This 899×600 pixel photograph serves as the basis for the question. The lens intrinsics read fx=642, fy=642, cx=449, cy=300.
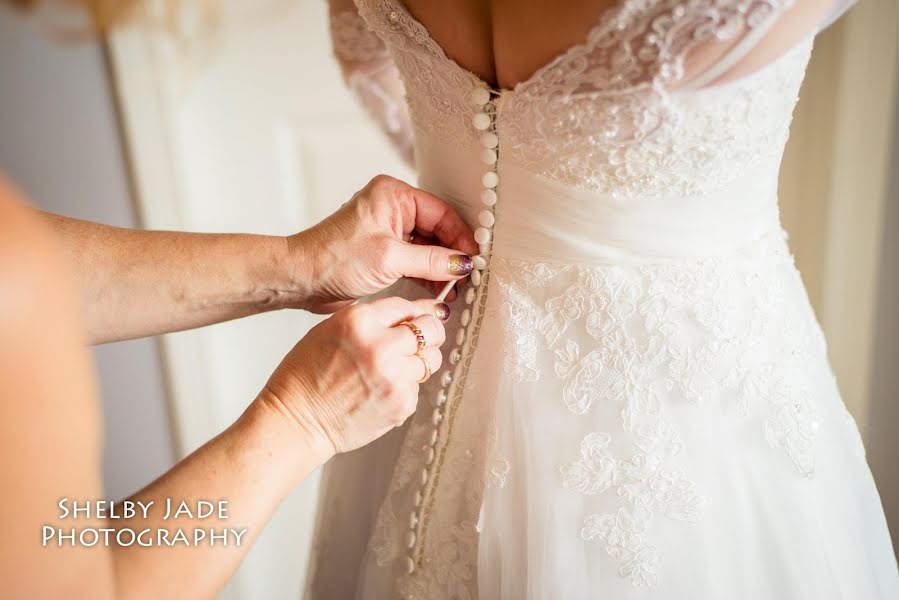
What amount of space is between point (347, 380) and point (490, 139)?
0.87ft

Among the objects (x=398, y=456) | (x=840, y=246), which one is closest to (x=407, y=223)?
(x=398, y=456)

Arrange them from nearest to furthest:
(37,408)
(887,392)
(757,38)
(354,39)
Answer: (37,408) < (757,38) < (354,39) < (887,392)

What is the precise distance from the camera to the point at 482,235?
660 millimetres

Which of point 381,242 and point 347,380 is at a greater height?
point 381,242

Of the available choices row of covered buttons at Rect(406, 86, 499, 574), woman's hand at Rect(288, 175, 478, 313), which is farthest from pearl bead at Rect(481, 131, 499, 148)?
woman's hand at Rect(288, 175, 478, 313)

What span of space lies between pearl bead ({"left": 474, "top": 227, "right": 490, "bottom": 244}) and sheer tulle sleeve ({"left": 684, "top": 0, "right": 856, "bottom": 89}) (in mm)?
232

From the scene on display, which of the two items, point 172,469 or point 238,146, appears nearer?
point 172,469

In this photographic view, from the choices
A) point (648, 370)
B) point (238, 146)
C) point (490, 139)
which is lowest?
point (648, 370)

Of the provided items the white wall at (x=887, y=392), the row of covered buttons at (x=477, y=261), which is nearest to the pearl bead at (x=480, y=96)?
the row of covered buttons at (x=477, y=261)

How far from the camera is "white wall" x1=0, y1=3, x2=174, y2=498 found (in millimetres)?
1346

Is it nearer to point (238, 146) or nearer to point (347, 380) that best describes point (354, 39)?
point (347, 380)

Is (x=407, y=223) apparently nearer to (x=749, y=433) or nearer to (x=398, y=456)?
(x=398, y=456)

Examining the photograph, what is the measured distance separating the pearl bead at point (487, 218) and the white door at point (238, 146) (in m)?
0.91

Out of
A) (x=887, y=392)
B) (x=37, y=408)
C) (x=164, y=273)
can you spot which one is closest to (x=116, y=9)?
(x=164, y=273)
